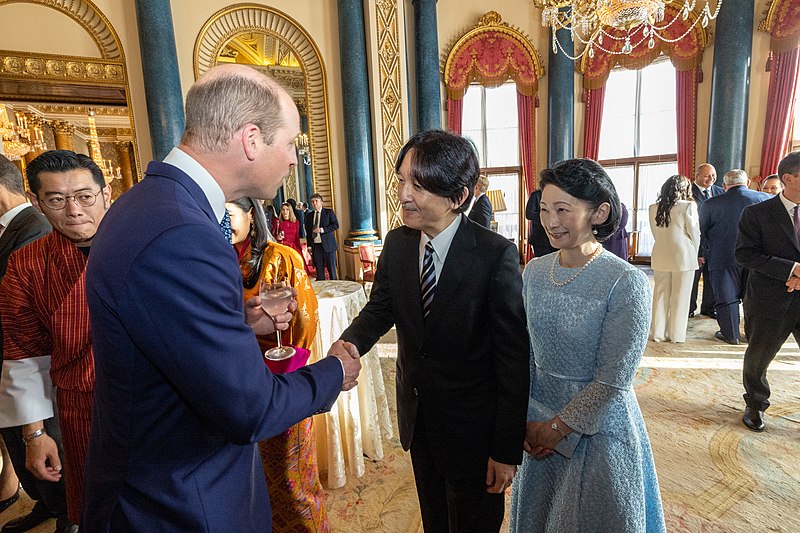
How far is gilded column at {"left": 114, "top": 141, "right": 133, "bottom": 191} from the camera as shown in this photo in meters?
14.8

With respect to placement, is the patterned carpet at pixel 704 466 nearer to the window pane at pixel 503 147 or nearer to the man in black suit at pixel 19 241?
the man in black suit at pixel 19 241

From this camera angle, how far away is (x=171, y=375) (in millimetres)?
791

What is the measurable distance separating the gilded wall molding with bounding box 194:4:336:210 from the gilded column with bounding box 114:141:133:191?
10.2 meters

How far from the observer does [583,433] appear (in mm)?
1362

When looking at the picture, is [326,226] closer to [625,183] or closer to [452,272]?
[452,272]

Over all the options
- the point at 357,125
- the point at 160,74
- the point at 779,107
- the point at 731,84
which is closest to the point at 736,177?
the point at 731,84

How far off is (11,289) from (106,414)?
1124 mm

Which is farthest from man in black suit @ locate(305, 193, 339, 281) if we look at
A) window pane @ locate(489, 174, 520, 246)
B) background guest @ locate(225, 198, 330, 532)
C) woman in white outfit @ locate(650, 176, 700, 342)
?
background guest @ locate(225, 198, 330, 532)

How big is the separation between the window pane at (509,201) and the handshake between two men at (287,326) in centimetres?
879

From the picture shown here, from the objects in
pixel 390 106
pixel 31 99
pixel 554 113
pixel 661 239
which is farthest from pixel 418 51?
pixel 31 99

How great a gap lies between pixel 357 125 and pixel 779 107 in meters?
7.10

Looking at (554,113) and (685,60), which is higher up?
(685,60)

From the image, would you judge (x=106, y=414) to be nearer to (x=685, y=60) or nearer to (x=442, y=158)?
(x=442, y=158)

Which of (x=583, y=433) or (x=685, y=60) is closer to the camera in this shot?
(x=583, y=433)
